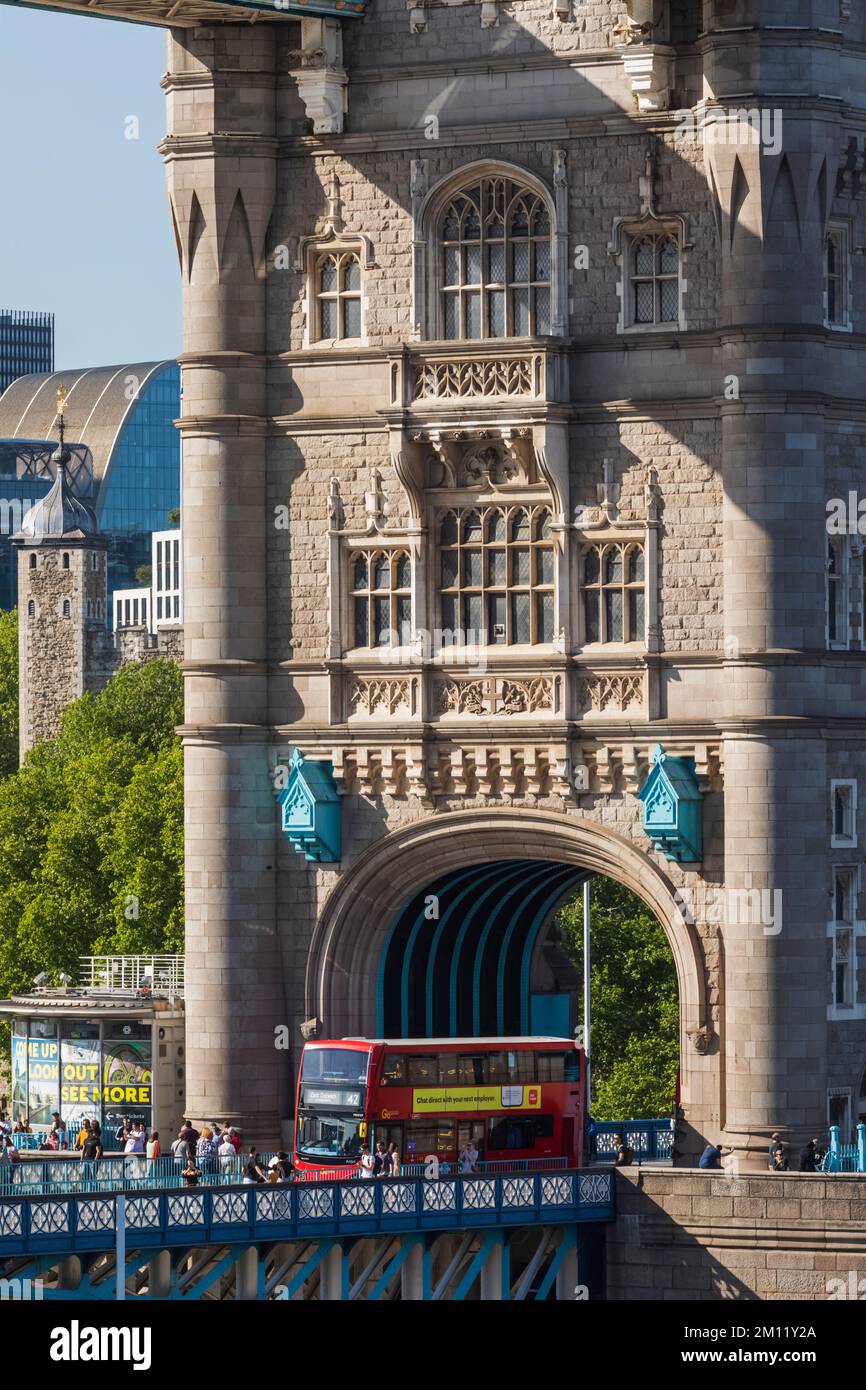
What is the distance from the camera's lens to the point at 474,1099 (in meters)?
72.8

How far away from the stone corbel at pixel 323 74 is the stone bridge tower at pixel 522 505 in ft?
0.26

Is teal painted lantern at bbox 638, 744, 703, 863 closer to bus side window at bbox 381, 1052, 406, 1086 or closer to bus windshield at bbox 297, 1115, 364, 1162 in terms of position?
bus side window at bbox 381, 1052, 406, 1086

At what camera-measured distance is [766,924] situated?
73188 mm

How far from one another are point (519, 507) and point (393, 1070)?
10.8 metres

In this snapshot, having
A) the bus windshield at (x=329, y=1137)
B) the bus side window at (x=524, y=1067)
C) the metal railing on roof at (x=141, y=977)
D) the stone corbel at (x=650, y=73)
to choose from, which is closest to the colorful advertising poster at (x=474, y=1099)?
the bus side window at (x=524, y=1067)

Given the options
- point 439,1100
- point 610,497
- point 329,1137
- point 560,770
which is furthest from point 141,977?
point 610,497

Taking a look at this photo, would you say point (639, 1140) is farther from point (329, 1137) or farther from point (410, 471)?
point (410, 471)

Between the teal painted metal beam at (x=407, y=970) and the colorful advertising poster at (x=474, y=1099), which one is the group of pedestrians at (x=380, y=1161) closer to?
the colorful advertising poster at (x=474, y=1099)

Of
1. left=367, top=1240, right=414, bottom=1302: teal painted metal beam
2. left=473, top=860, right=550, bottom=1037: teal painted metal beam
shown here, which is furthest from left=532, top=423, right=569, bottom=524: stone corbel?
left=367, top=1240, right=414, bottom=1302: teal painted metal beam

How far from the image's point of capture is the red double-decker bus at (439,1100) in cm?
7181

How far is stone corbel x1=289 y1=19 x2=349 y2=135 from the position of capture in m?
76.2
